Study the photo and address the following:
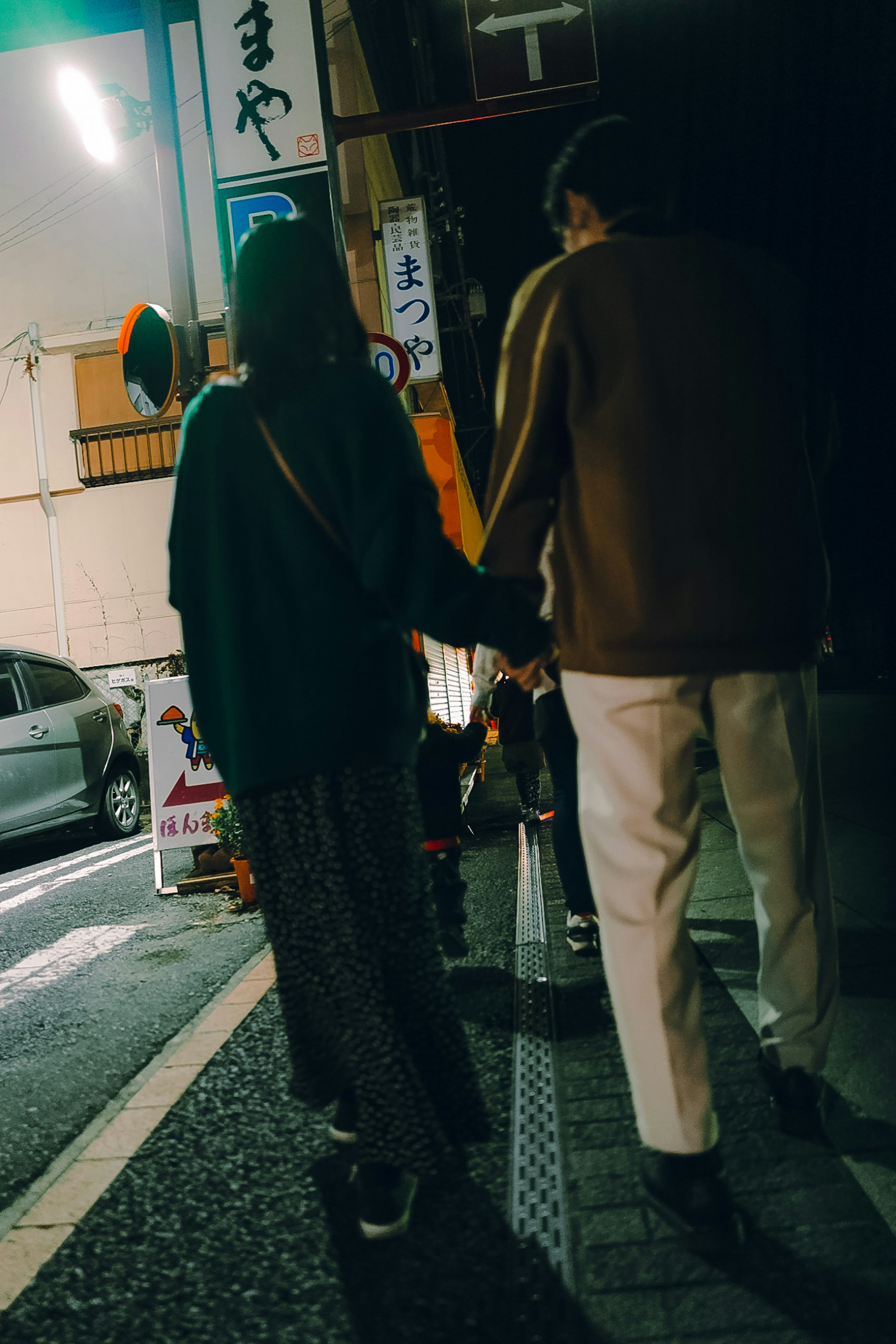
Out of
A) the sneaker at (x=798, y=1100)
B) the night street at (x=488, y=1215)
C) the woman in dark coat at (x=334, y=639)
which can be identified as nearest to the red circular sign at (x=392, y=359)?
the night street at (x=488, y=1215)

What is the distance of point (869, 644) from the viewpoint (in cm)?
2645

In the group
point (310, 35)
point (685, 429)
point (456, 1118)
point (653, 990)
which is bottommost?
point (456, 1118)

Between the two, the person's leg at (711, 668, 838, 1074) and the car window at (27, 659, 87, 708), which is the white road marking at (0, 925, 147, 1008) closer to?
the person's leg at (711, 668, 838, 1074)

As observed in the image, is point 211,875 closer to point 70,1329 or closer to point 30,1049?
point 30,1049

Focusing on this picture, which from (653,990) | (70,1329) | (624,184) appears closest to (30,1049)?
(70,1329)

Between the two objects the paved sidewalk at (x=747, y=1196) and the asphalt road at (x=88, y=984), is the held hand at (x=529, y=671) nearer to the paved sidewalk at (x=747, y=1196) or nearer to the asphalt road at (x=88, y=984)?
the paved sidewalk at (x=747, y=1196)

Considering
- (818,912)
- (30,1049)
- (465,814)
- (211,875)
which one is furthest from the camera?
(465,814)

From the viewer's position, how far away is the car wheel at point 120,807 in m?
8.02

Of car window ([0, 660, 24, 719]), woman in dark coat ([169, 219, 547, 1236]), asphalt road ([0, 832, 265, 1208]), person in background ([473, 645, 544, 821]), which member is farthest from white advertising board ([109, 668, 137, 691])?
woman in dark coat ([169, 219, 547, 1236])

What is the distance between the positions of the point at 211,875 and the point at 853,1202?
446 cm

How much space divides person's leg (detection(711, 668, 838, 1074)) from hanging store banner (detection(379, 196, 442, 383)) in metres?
9.77

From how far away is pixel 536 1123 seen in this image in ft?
6.73

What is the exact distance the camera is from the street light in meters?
6.41

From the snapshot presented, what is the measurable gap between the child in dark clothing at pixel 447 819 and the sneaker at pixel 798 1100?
5.49 ft
